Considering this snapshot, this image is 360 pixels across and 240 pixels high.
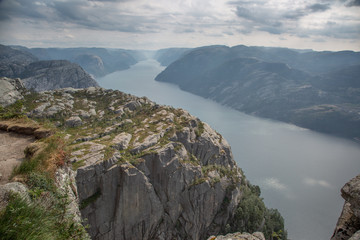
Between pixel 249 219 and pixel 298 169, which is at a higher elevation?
pixel 249 219

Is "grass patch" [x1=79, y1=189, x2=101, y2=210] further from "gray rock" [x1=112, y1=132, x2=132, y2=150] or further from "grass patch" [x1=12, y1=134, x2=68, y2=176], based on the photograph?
"grass patch" [x1=12, y1=134, x2=68, y2=176]

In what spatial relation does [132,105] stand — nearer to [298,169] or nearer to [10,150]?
[10,150]

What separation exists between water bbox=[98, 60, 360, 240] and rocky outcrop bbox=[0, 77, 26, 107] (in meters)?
92.0

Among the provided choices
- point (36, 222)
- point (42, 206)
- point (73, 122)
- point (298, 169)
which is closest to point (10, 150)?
point (42, 206)

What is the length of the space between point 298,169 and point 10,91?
130 metres

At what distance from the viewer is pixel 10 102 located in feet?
191

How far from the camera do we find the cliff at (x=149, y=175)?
33344 mm

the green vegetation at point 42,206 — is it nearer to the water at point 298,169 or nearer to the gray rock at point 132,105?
the gray rock at point 132,105

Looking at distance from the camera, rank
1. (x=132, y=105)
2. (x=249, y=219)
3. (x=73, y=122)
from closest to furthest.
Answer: (x=249, y=219)
(x=73, y=122)
(x=132, y=105)

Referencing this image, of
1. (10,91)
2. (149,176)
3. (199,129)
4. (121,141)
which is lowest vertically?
(149,176)

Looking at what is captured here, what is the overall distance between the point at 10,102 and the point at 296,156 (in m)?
140

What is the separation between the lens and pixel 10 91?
2504 inches

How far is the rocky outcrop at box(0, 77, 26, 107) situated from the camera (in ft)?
192

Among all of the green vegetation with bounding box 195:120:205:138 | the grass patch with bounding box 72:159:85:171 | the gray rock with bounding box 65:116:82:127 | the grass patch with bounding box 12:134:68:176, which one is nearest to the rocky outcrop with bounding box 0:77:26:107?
the gray rock with bounding box 65:116:82:127
